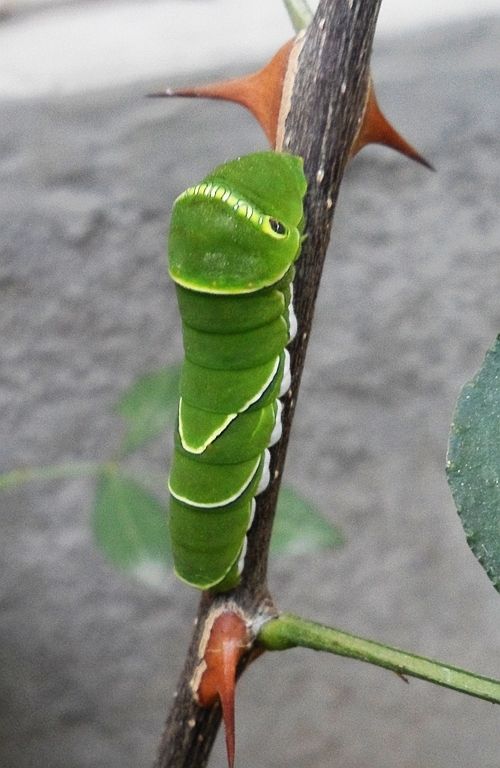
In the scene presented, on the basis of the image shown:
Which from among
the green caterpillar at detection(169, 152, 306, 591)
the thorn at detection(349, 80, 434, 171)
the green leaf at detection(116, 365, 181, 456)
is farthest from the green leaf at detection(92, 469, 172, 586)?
the thorn at detection(349, 80, 434, 171)

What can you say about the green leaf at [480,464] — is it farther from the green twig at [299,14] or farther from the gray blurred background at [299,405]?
the gray blurred background at [299,405]

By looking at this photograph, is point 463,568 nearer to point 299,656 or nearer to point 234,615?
point 299,656

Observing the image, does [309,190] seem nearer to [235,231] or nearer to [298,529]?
[235,231]

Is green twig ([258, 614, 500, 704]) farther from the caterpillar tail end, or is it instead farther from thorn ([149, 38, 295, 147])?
thorn ([149, 38, 295, 147])

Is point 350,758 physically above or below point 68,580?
below

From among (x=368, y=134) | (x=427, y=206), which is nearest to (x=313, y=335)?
(x=427, y=206)

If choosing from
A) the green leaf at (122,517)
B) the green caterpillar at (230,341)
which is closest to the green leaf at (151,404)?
the green leaf at (122,517)

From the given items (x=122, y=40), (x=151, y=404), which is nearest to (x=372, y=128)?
(x=151, y=404)
